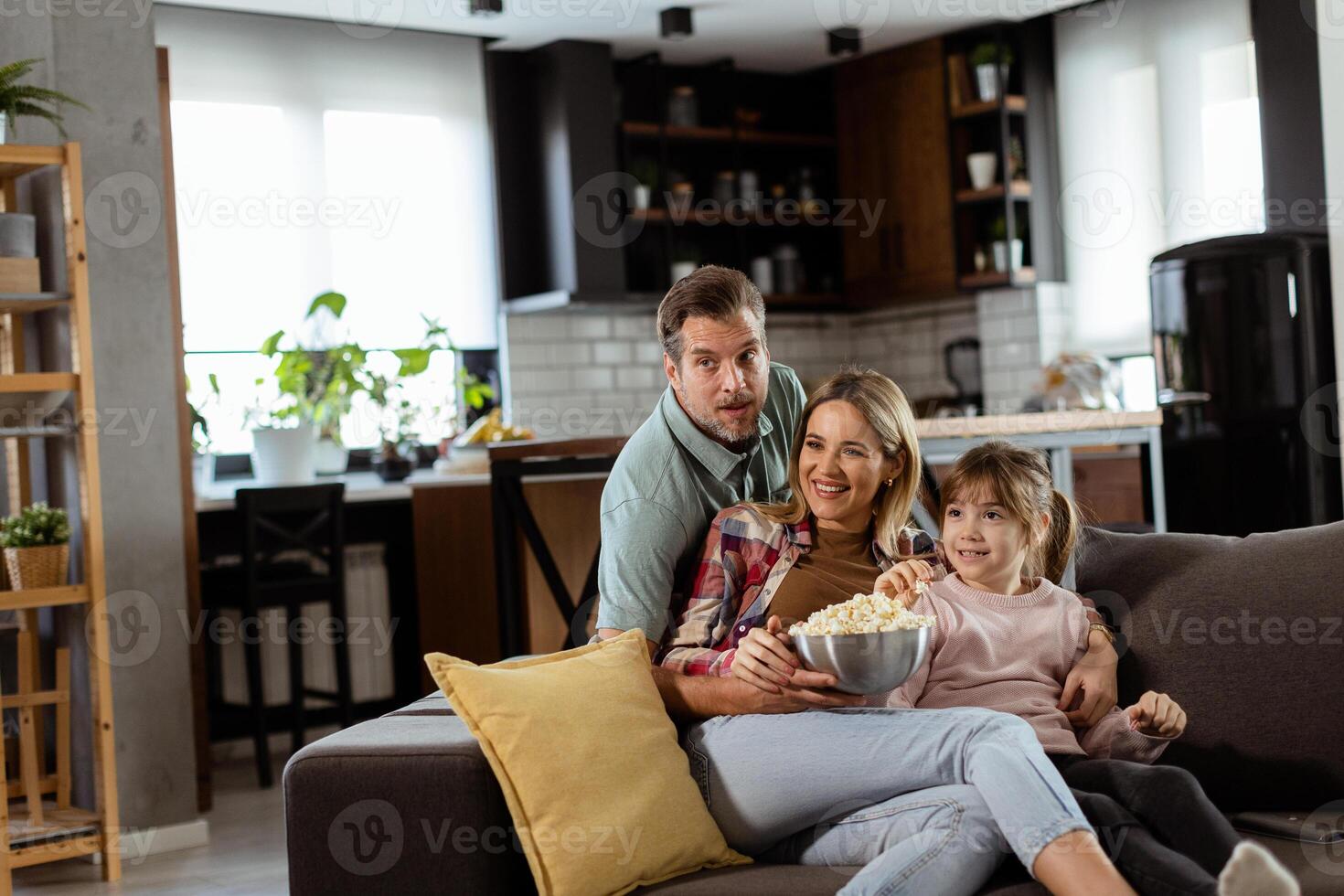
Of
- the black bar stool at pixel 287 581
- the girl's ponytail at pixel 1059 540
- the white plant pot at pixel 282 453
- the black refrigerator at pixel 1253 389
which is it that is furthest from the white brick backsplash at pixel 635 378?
the girl's ponytail at pixel 1059 540

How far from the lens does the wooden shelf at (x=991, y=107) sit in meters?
6.39

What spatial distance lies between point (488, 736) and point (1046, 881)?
789 millimetres

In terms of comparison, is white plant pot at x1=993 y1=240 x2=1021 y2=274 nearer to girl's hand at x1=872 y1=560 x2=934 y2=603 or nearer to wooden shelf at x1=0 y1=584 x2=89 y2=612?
wooden shelf at x1=0 y1=584 x2=89 y2=612

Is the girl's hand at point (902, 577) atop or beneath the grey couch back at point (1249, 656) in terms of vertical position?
atop

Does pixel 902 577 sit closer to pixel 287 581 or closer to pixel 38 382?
pixel 38 382

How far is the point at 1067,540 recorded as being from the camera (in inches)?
97.3

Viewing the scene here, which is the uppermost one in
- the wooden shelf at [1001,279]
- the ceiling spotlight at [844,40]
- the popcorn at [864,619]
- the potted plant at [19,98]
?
the ceiling spotlight at [844,40]

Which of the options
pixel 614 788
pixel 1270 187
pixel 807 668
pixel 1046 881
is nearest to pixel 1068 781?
pixel 1046 881

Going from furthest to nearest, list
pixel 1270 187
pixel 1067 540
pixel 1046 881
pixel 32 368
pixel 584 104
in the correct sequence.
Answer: pixel 584 104
pixel 1270 187
pixel 32 368
pixel 1067 540
pixel 1046 881

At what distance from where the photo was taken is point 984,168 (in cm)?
650

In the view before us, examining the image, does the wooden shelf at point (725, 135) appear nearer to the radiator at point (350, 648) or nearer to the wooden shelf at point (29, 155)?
the radiator at point (350, 648)

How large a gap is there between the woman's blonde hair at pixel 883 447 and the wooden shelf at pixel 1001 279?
411cm

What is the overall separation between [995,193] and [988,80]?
0.50 meters

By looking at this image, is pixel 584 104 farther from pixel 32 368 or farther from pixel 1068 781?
pixel 1068 781
